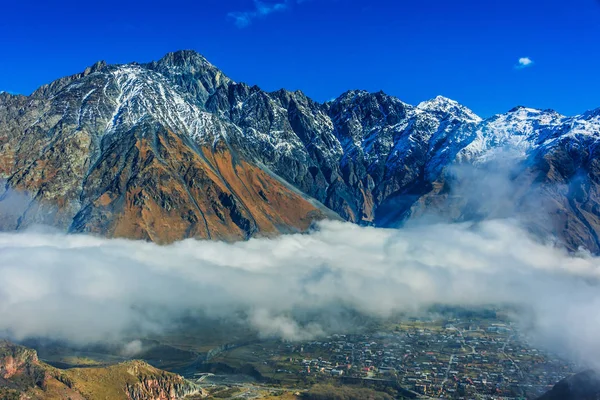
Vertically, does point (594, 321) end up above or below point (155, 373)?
above

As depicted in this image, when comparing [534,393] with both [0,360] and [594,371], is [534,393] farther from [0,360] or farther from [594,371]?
[0,360]

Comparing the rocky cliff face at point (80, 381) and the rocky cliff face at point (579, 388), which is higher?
the rocky cliff face at point (579, 388)

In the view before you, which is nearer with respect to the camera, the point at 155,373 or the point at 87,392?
the point at 87,392

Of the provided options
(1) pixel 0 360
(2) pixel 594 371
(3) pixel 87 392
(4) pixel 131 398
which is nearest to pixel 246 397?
(4) pixel 131 398

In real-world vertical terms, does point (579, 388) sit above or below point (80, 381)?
Result: above

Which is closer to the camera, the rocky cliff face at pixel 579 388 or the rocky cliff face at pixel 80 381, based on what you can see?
the rocky cliff face at pixel 579 388

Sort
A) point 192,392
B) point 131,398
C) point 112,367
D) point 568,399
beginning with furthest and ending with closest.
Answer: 1. point 192,392
2. point 112,367
3. point 131,398
4. point 568,399

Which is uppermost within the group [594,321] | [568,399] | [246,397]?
[594,321]

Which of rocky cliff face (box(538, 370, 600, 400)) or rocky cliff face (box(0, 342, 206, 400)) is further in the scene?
rocky cliff face (box(0, 342, 206, 400))

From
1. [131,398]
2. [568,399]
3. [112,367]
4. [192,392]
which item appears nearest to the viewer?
[568,399]

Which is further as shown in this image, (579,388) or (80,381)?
(80,381)
